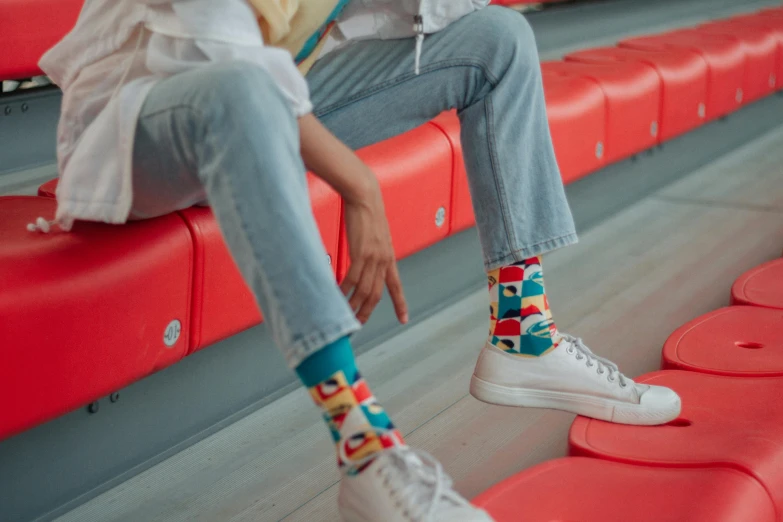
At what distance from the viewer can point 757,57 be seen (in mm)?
2559

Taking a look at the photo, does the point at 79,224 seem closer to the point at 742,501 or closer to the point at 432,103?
the point at 432,103

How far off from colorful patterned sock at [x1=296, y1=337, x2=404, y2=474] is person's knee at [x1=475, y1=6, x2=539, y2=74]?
0.39 meters

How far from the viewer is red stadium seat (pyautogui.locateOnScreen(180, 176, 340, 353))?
886mm

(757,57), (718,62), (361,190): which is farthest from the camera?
(757,57)

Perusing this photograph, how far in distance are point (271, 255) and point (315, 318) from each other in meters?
0.05

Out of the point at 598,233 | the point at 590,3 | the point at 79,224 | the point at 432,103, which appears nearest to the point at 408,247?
the point at 432,103

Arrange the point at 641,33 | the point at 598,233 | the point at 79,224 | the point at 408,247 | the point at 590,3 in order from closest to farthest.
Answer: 1. the point at 79,224
2. the point at 408,247
3. the point at 598,233
4. the point at 590,3
5. the point at 641,33

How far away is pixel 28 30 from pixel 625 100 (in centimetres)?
115

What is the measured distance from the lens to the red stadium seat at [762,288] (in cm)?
123

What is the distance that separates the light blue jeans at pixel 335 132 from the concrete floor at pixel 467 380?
0.30m

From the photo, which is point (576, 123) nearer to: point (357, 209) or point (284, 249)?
point (357, 209)

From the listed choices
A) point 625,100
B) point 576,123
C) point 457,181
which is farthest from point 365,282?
point 625,100

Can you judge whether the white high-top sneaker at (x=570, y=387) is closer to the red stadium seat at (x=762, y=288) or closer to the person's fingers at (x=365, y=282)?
the person's fingers at (x=365, y=282)

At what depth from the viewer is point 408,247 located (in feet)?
4.07
